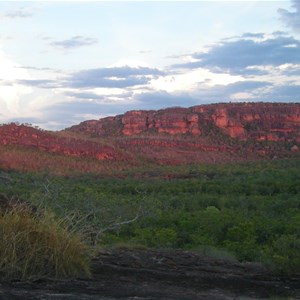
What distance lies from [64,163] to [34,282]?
1809 inches

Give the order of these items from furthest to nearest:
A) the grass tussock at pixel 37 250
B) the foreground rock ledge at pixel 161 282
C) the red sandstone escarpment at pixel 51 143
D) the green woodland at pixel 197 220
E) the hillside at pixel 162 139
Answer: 1. the red sandstone escarpment at pixel 51 143
2. the hillside at pixel 162 139
3. the green woodland at pixel 197 220
4. the grass tussock at pixel 37 250
5. the foreground rock ledge at pixel 161 282

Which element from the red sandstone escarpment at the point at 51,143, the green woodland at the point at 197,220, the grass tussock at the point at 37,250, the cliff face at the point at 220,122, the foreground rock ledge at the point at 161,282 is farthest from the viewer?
the cliff face at the point at 220,122

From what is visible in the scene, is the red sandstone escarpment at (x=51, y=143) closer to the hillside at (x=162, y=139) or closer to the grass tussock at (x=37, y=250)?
the hillside at (x=162, y=139)

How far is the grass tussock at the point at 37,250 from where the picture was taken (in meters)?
8.63

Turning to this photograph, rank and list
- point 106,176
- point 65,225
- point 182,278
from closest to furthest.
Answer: point 182,278 → point 65,225 → point 106,176

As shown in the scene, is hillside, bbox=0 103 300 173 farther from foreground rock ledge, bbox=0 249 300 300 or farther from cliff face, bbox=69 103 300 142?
foreground rock ledge, bbox=0 249 300 300

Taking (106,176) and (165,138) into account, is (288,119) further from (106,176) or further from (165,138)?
Result: (106,176)

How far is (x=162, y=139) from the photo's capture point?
233 ft

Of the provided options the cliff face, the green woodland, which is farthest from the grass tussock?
the cliff face

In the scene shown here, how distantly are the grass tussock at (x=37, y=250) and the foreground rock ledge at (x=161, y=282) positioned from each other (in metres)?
0.26

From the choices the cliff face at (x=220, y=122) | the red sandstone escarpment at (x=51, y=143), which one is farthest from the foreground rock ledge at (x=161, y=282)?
the cliff face at (x=220, y=122)

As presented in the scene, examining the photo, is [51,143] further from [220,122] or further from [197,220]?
[197,220]

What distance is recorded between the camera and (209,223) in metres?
19.8

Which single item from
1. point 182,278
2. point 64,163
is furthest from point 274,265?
point 64,163
